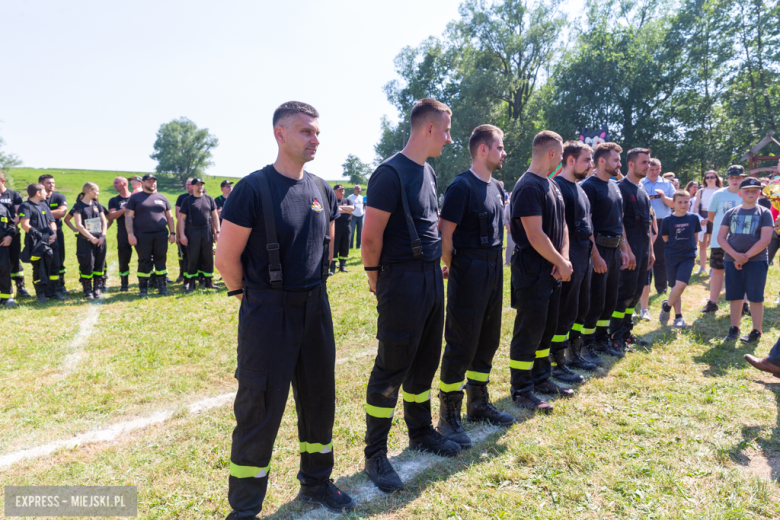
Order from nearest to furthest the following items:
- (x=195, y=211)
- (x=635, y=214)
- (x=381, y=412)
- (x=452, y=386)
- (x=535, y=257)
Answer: (x=381, y=412)
(x=452, y=386)
(x=535, y=257)
(x=635, y=214)
(x=195, y=211)

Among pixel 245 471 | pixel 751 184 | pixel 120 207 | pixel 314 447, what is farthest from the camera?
pixel 120 207

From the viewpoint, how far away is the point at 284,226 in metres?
2.62

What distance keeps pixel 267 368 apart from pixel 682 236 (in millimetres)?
7266

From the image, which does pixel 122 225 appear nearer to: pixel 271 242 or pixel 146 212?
pixel 146 212

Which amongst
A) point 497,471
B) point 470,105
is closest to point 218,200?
point 497,471

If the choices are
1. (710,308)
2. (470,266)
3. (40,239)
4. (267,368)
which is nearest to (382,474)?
(267,368)

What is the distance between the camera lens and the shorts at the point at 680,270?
23.4 ft

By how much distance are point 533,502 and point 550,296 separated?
6.35 ft

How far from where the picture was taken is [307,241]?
108 inches

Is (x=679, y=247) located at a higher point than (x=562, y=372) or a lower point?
higher

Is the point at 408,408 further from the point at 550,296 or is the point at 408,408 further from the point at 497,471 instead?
the point at 550,296

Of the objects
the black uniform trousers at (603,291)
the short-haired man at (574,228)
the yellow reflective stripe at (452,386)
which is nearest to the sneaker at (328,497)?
the yellow reflective stripe at (452,386)

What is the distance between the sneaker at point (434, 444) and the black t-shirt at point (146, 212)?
7.76 metres

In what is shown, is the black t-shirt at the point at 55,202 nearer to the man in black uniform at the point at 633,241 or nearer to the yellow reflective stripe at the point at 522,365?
the yellow reflective stripe at the point at 522,365
